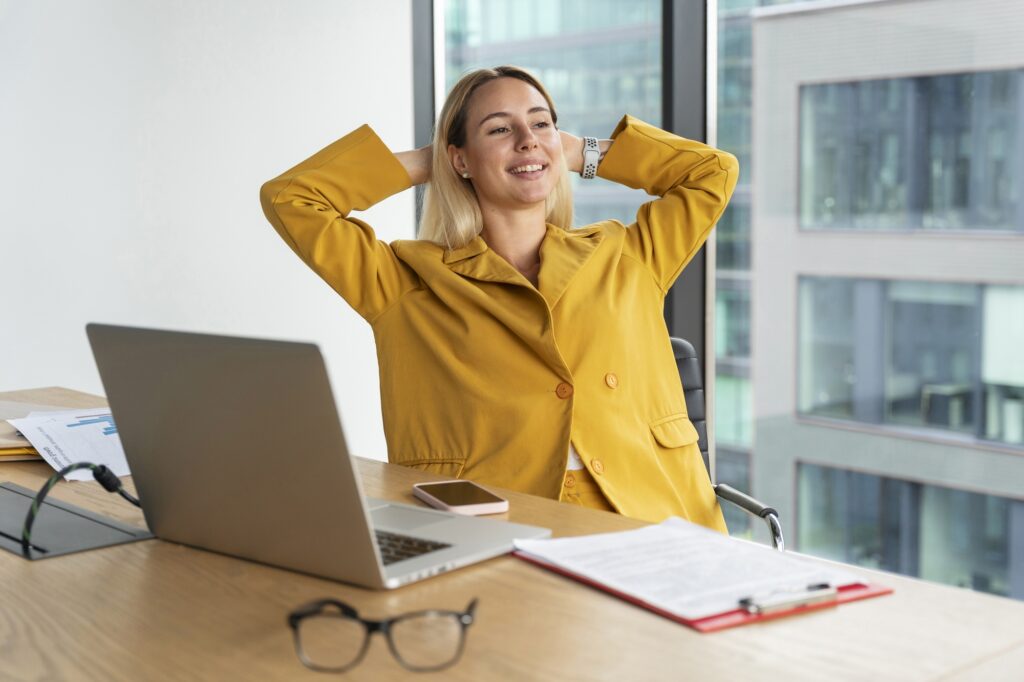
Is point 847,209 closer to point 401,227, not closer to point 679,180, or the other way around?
point 679,180

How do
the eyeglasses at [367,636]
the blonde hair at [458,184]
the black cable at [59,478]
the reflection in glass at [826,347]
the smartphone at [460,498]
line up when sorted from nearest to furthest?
the eyeglasses at [367,636]
the black cable at [59,478]
the smartphone at [460,498]
the blonde hair at [458,184]
the reflection in glass at [826,347]

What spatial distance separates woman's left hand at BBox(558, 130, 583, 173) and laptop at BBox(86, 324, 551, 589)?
1.10 m

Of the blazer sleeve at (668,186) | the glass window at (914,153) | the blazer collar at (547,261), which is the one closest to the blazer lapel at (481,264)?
the blazer collar at (547,261)

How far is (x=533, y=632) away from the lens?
38.2 inches

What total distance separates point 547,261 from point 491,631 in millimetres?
1106

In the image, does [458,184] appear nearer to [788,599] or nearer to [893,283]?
[893,283]

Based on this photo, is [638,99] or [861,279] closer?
[861,279]

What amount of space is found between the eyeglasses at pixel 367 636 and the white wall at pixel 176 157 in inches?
87.9

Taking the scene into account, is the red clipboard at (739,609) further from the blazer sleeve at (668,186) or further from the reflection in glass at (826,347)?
the reflection in glass at (826,347)

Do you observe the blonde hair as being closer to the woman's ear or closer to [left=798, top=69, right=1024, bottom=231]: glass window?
the woman's ear

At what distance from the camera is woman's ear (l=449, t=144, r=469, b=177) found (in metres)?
2.19

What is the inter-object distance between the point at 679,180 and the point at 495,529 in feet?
3.89

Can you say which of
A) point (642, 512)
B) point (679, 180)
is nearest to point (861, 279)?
point (679, 180)

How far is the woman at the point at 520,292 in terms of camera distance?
1869 mm
